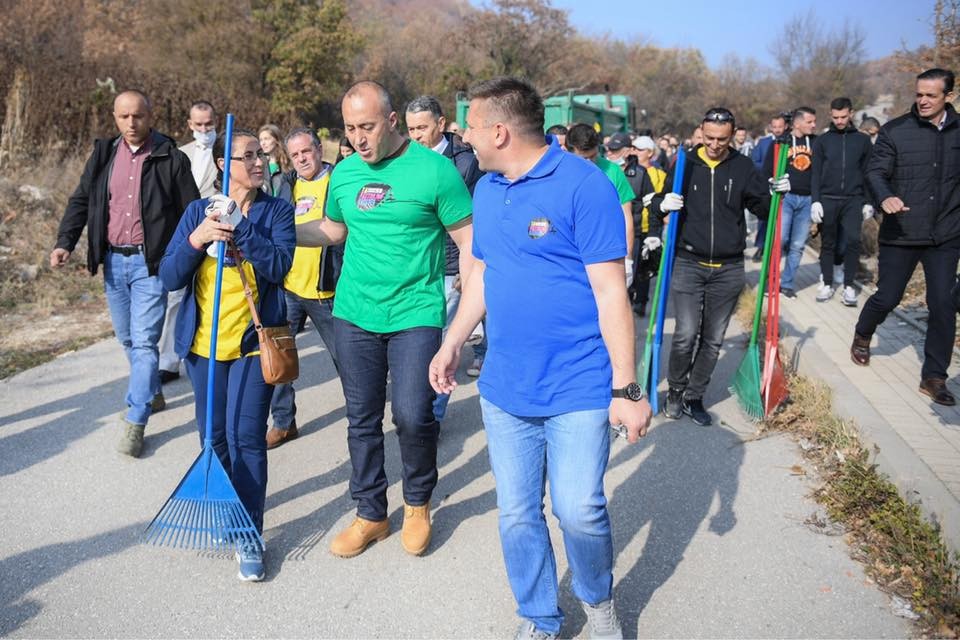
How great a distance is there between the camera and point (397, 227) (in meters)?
3.39

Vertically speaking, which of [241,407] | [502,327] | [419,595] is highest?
[502,327]

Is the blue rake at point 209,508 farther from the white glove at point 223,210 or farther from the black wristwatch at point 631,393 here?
the black wristwatch at point 631,393

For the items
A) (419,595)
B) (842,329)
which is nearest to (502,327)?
(419,595)

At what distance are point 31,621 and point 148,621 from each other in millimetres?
463

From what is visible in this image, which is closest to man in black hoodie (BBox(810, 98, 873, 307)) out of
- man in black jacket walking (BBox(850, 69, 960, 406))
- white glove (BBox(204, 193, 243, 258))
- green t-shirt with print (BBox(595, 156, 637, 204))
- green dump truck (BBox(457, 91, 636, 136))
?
man in black jacket walking (BBox(850, 69, 960, 406))

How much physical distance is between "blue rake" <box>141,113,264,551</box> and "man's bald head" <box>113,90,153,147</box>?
180 centimetres

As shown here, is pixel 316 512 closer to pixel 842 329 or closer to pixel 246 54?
pixel 842 329

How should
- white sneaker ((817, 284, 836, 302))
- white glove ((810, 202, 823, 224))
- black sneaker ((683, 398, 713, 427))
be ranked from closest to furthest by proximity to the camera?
black sneaker ((683, 398, 713, 427)) < white glove ((810, 202, 823, 224)) < white sneaker ((817, 284, 836, 302))

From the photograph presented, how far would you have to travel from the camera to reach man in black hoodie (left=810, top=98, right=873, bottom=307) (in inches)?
327

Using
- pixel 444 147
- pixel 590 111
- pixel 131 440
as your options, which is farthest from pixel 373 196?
pixel 590 111

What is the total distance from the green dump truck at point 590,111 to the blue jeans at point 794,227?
507 cm

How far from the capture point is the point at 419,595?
320cm

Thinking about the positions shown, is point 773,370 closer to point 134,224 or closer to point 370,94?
point 370,94

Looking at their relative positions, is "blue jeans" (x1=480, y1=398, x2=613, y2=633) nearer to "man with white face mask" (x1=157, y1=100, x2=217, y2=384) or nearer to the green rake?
the green rake
